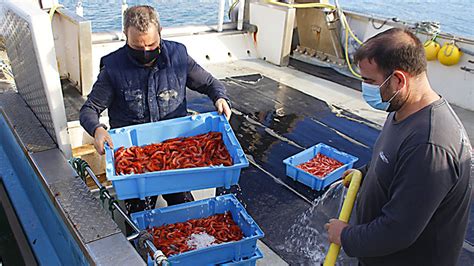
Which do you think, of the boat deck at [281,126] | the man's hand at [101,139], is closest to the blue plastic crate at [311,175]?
the boat deck at [281,126]

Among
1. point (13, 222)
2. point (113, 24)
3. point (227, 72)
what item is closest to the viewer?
point (13, 222)

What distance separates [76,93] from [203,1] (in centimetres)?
1084

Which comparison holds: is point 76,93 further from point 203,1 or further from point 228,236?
point 203,1

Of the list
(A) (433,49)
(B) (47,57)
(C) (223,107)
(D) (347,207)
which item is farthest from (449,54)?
(B) (47,57)

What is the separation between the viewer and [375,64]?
1.58 metres

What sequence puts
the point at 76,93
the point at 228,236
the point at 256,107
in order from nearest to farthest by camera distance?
the point at 228,236, the point at 76,93, the point at 256,107

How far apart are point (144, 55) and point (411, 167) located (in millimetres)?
1535

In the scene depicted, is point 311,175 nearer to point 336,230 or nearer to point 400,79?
point 336,230

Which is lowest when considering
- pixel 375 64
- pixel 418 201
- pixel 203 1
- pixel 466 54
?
pixel 203 1

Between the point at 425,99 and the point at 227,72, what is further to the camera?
the point at 227,72

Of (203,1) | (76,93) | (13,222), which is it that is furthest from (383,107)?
(203,1)

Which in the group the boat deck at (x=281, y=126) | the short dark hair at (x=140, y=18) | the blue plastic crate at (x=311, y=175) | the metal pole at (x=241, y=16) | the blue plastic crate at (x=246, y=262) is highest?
the short dark hair at (x=140, y=18)

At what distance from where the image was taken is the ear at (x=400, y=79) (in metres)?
1.54

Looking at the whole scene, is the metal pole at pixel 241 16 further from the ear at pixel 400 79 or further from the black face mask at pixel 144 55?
the ear at pixel 400 79
